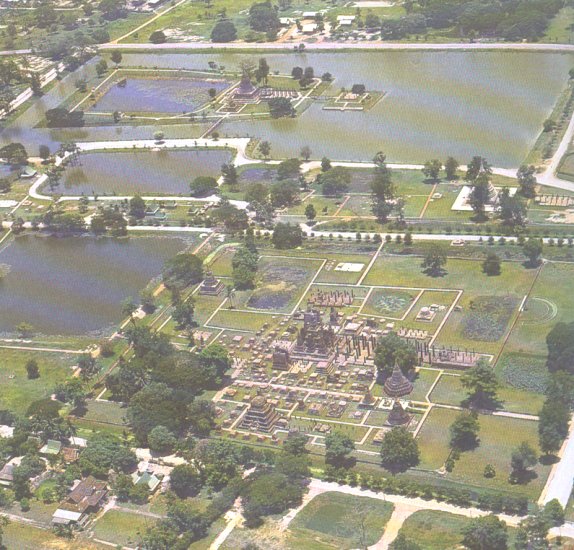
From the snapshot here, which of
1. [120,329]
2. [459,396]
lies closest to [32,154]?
[120,329]

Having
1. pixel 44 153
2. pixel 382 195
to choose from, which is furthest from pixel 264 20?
pixel 382 195

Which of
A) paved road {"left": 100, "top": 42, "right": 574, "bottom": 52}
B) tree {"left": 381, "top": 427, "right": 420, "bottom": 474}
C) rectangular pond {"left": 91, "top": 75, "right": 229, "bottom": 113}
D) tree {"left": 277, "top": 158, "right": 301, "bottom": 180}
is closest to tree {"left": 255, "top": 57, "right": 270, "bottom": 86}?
rectangular pond {"left": 91, "top": 75, "right": 229, "bottom": 113}

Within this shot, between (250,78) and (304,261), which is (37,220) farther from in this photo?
(250,78)

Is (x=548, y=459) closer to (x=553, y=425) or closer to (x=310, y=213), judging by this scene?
(x=553, y=425)

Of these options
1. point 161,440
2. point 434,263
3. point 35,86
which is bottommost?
point 434,263

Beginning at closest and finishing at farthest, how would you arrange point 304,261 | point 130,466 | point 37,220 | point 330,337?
point 130,466 → point 330,337 → point 304,261 → point 37,220

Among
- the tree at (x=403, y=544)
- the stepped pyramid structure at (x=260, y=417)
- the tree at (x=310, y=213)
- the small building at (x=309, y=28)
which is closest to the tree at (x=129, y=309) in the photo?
the stepped pyramid structure at (x=260, y=417)
